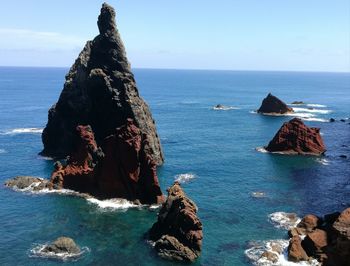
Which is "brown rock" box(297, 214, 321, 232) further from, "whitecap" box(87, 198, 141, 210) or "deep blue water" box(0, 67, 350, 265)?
"whitecap" box(87, 198, 141, 210)

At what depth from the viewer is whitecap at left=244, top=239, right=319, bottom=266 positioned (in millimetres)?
60912

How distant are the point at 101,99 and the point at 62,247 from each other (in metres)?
50.8

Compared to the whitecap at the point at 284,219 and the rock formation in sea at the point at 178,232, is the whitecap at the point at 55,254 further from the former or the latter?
the whitecap at the point at 284,219

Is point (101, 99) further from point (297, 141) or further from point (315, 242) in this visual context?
point (315, 242)

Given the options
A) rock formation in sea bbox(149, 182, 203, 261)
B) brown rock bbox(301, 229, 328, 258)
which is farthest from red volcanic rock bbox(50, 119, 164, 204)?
brown rock bbox(301, 229, 328, 258)

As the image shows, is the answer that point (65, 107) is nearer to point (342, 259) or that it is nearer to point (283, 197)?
point (283, 197)

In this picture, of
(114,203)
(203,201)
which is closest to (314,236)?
(203,201)

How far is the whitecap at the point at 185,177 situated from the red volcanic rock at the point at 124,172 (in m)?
14.3

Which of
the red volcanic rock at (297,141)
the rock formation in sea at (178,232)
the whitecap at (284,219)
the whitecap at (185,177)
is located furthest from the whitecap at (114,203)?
the red volcanic rock at (297,141)

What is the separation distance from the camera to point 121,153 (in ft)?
282

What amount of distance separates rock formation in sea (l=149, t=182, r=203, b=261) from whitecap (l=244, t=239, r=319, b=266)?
7.52 meters

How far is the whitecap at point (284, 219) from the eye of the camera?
2901 inches

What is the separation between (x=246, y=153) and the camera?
126 m

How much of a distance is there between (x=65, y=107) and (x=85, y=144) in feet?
93.4
